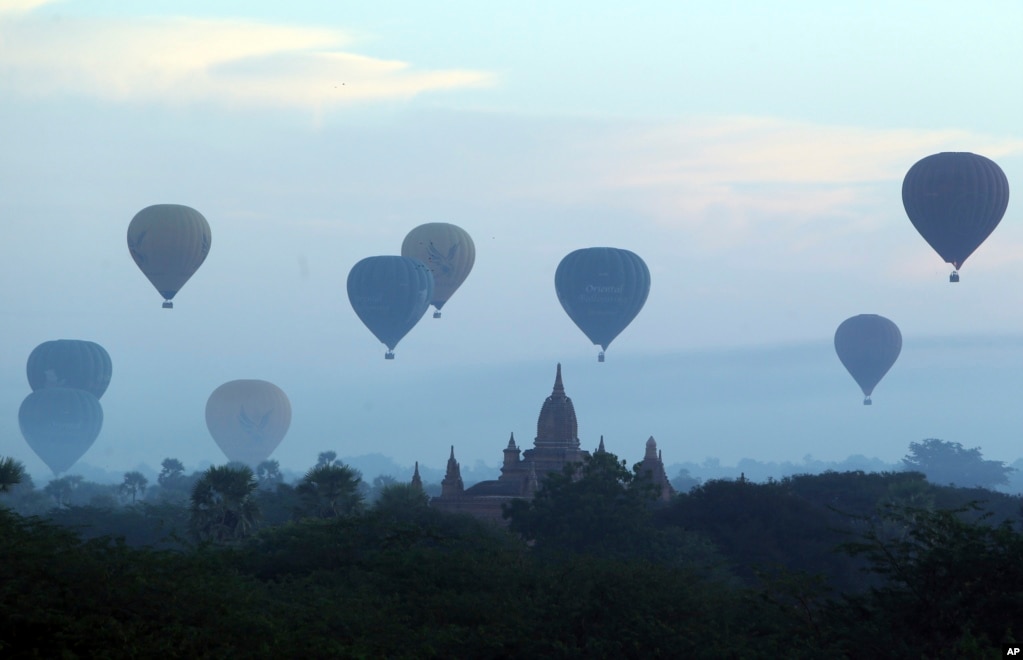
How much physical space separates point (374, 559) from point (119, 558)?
37.1ft

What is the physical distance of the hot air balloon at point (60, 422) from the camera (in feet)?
543

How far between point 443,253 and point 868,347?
114 feet

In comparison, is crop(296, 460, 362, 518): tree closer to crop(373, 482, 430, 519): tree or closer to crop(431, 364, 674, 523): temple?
crop(373, 482, 430, 519): tree

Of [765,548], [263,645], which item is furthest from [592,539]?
[263,645]

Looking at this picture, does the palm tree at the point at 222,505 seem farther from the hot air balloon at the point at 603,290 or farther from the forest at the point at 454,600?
the hot air balloon at the point at 603,290

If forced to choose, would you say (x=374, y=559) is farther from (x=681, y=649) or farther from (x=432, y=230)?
(x=432, y=230)

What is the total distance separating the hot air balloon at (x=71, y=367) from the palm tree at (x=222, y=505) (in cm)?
10578

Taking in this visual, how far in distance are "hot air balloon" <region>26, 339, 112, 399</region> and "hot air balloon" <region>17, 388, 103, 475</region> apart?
98cm

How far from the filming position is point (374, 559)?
46125mm

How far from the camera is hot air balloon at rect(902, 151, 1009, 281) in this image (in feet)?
311

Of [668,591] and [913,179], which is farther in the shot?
[913,179]

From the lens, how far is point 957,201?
94.8 m

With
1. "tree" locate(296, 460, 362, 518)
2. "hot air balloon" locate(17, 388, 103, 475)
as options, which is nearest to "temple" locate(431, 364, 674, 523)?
"tree" locate(296, 460, 362, 518)

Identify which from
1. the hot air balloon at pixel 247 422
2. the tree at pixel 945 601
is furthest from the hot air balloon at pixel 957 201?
the hot air balloon at pixel 247 422
